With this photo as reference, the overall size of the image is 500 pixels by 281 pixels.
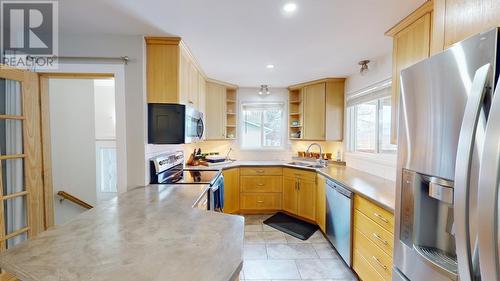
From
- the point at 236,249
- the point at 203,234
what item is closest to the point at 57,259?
the point at 203,234

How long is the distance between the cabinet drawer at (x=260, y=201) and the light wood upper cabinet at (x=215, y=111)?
1.19 meters

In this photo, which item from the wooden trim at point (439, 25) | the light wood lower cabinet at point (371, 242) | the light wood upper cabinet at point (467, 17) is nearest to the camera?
the light wood upper cabinet at point (467, 17)

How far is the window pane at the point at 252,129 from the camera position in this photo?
14.8 feet

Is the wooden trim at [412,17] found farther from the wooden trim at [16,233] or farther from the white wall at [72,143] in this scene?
the wooden trim at [16,233]

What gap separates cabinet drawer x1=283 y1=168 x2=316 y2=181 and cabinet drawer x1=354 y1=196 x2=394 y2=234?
1.23 meters

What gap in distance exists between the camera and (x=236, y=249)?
40.2 inches

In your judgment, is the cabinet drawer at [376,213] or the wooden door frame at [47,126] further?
the wooden door frame at [47,126]

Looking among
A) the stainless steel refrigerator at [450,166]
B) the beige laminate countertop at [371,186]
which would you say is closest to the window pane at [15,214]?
the stainless steel refrigerator at [450,166]

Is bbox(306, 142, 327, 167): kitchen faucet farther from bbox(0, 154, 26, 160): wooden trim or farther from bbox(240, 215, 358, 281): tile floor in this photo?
bbox(0, 154, 26, 160): wooden trim

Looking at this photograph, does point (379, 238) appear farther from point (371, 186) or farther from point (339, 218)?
point (339, 218)

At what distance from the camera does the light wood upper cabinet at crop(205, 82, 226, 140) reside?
386 cm

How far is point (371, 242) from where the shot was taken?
1870 mm

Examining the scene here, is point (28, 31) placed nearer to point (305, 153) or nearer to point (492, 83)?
point (492, 83)

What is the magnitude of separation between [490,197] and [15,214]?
3.10 m
